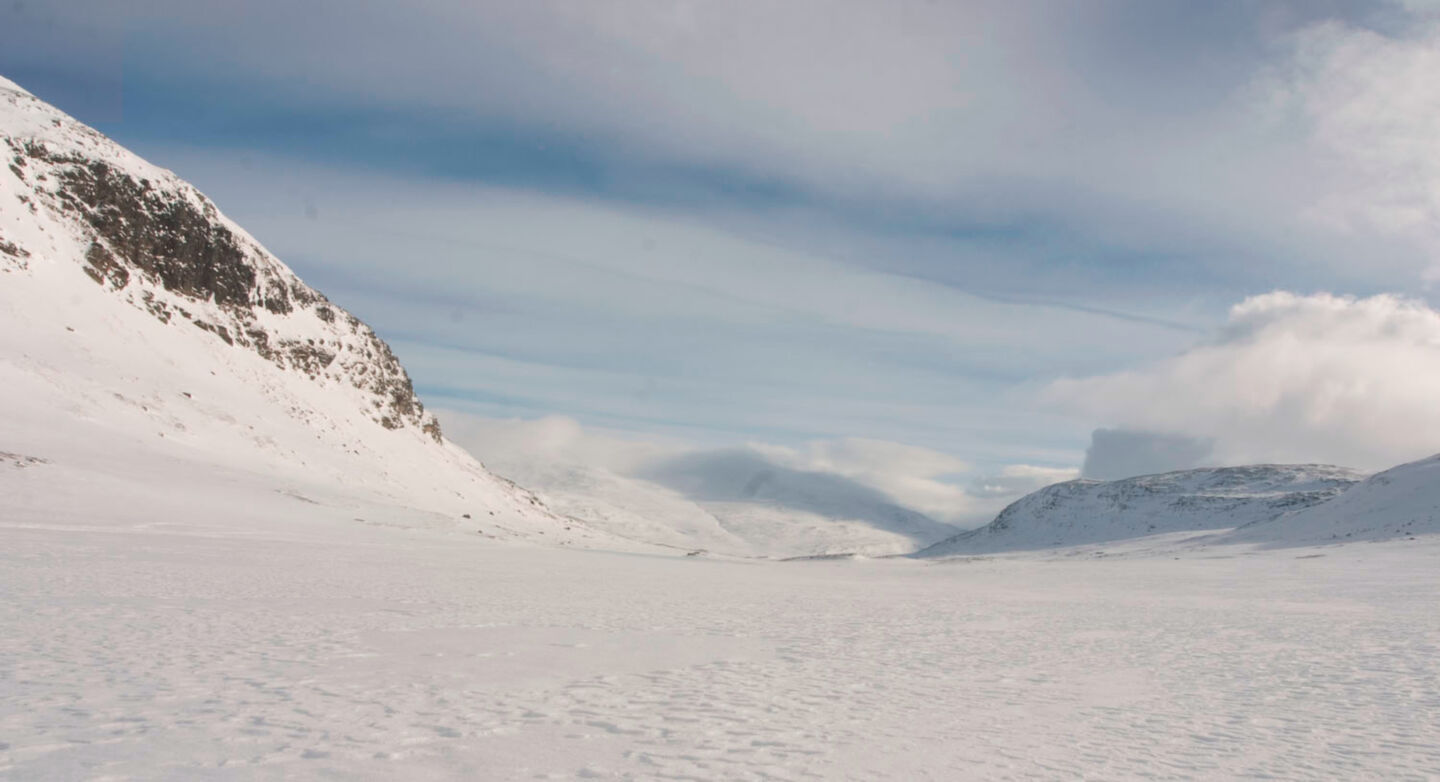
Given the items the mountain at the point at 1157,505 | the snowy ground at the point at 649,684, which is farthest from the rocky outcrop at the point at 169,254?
the mountain at the point at 1157,505

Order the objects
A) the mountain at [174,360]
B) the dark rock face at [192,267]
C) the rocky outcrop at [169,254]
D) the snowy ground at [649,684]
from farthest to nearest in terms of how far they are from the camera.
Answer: the dark rock face at [192,267] → the rocky outcrop at [169,254] → the mountain at [174,360] → the snowy ground at [649,684]

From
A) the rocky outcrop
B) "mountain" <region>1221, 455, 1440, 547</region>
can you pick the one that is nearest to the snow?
the rocky outcrop

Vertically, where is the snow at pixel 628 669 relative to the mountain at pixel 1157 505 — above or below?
below

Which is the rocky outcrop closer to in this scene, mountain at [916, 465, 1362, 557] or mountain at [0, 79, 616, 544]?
mountain at [0, 79, 616, 544]

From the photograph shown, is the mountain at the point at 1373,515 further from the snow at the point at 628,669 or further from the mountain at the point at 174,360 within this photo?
the mountain at the point at 174,360

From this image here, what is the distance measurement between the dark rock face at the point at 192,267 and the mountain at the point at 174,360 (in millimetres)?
196

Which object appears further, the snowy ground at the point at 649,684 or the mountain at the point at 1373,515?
the mountain at the point at 1373,515

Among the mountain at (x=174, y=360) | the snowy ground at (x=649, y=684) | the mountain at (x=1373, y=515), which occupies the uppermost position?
the mountain at (x=174, y=360)

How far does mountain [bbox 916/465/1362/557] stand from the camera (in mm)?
A: 154875

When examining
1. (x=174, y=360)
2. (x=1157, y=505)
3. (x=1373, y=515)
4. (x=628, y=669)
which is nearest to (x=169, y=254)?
(x=174, y=360)

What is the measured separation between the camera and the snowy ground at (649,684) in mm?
5914

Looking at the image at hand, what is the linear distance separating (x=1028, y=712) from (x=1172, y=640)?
7.62 metres

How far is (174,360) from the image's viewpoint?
63312 millimetres

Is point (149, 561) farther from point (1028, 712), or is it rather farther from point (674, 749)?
point (1028, 712)
